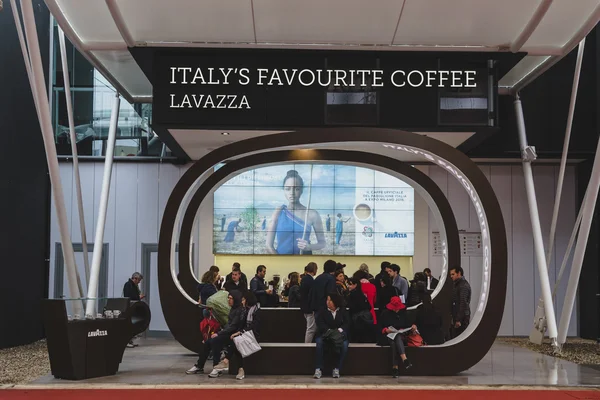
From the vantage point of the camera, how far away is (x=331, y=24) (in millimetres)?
10727

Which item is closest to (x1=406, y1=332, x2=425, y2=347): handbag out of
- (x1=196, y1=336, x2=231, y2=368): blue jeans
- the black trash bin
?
(x1=196, y1=336, x2=231, y2=368): blue jeans

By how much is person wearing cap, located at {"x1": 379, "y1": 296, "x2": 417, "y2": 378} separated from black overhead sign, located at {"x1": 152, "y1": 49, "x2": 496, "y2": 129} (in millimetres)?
2709

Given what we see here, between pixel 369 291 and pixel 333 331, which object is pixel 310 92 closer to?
pixel 369 291

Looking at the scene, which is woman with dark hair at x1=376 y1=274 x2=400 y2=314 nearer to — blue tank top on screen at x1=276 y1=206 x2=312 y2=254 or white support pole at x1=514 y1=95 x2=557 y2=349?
white support pole at x1=514 y1=95 x2=557 y2=349

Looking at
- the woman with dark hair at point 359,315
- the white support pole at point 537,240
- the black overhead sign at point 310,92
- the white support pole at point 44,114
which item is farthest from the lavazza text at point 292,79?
the white support pole at point 537,240

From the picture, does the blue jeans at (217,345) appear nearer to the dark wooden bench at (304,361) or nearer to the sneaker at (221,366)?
the sneaker at (221,366)

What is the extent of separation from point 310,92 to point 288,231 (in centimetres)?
663

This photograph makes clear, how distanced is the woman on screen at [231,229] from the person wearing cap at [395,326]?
25.7 feet

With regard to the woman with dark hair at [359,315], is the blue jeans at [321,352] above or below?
below

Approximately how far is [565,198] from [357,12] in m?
9.15

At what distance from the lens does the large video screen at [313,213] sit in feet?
57.5

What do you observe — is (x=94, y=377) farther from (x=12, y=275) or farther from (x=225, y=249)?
(x=225, y=249)

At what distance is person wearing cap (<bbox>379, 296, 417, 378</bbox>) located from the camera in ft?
32.7

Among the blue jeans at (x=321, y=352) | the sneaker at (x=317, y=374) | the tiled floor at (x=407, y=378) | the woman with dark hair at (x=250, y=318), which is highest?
the woman with dark hair at (x=250, y=318)
